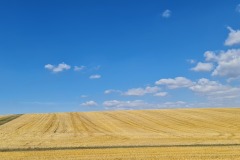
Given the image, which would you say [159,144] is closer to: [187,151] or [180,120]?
[187,151]

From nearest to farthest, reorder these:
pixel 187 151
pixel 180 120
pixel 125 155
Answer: pixel 125 155, pixel 187 151, pixel 180 120

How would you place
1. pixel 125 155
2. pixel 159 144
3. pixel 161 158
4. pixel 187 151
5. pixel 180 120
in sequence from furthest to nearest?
pixel 180 120 < pixel 159 144 < pixel 187 151 < pixel 125 155 < pixel 161 158

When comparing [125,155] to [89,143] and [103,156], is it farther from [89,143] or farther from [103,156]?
[89,143]

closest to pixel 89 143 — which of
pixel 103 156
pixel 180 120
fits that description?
pixel 103 156

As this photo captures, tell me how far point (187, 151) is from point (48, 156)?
9040 millimetres

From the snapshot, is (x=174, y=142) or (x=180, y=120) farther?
(x=180, y=120)

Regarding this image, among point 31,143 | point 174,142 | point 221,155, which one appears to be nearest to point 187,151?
point 221,155

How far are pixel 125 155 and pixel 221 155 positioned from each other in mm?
5828

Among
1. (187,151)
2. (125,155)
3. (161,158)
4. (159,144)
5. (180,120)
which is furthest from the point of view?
(180,120)

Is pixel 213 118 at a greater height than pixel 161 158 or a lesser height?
greater

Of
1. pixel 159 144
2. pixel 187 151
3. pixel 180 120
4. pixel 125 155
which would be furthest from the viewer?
pixel 180 120

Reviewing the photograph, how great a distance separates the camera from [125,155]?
79.8ft

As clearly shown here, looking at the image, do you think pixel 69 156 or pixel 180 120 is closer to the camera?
pixel 69 156

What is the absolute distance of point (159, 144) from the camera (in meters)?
32.0
